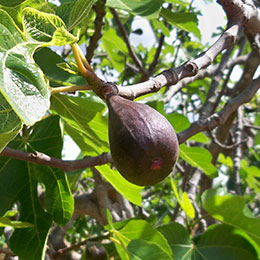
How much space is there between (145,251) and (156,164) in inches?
31.9

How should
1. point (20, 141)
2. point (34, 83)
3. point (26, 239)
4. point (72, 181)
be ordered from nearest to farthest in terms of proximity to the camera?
1. point (34, 83)
2. point (26, 239)
3. point (20, 141)
4. point (72, 181)

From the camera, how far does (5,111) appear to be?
694 millimetres

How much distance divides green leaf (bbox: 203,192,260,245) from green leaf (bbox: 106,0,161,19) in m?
0.73

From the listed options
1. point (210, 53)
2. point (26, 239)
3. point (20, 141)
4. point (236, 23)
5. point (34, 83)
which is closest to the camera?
point (34, 83)

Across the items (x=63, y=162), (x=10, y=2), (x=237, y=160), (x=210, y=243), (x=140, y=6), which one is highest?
(x=10, y=2)

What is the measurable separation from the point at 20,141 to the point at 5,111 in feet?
2.30

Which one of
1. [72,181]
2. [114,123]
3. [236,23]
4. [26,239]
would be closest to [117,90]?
[114,123]

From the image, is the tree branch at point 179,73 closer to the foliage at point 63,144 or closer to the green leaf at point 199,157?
the foliage at point 63,144

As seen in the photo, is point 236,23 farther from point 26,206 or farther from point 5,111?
point 26,206

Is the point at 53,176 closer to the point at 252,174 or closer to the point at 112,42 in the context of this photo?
the point at 112,42

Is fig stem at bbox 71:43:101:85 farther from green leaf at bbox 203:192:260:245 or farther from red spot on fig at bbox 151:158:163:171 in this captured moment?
green leaf at bbox 203:192:260:245

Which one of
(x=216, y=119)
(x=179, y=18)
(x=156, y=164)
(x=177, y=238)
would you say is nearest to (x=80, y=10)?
(x=156, y=164)

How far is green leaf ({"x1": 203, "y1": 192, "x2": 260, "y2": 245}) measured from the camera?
5.33 feet

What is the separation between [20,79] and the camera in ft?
1.89
